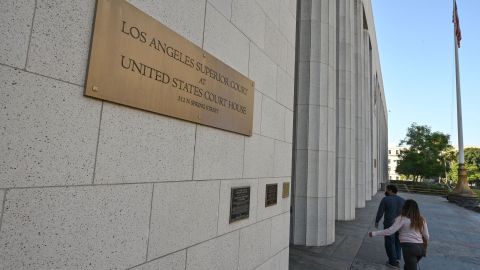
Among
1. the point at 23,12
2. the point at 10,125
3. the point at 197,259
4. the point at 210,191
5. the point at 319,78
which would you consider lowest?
the point at 197,259

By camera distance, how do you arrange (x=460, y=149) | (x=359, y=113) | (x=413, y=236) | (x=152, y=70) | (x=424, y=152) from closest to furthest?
(x=152, y=70) < (x=413, y=236) < (x=359, y=113) < (x=460, y=149) < (x=424, y=152)

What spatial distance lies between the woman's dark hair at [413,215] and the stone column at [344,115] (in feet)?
24.0

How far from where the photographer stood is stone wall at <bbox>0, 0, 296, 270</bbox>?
1.50 m

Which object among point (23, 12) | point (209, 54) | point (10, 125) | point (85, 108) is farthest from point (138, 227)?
point (209, 54)

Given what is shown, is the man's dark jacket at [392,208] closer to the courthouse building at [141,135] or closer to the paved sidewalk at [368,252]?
the paved sidewalk at [368,252]

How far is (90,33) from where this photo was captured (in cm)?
181

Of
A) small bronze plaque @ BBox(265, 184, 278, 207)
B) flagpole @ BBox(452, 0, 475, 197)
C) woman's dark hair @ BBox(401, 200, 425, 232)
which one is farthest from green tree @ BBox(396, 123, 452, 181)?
small bronze plaque @ BBox(265, 184, 278, 207)

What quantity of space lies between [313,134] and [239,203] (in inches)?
218

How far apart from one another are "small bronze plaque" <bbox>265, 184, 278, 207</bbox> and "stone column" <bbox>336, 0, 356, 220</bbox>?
29.3 feet

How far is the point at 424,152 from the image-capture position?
50.9 m

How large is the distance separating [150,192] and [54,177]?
738 millimetres

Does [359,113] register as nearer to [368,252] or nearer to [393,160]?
[368,252]

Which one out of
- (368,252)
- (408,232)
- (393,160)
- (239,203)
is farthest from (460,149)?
(393,160)

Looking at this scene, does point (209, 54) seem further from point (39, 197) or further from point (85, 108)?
point (39, 197)
